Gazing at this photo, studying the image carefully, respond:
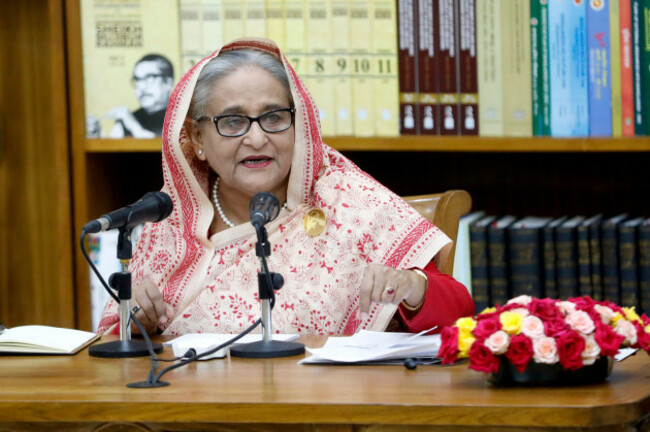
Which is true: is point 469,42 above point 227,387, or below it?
above

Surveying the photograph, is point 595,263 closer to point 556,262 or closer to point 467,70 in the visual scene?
point 556,262

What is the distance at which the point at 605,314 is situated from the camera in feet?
4.33

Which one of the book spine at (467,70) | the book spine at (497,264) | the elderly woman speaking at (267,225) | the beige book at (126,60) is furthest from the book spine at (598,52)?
the beige book at (126,60)

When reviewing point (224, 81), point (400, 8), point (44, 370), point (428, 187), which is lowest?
point (44, 370)

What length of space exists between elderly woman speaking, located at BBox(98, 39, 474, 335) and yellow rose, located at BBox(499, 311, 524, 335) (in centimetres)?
63

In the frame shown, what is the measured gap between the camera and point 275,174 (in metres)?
2.09

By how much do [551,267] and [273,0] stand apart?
3.07 ft

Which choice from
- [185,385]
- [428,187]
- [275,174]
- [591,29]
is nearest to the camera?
[185,385]

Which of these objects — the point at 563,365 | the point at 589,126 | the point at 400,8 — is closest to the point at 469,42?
the point at 400,8

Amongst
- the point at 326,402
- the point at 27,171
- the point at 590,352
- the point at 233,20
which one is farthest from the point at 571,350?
the point at 27,171

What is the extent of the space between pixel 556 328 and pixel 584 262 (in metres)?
1.23

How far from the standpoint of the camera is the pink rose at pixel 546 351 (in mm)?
1259

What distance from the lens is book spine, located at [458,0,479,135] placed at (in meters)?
2.40

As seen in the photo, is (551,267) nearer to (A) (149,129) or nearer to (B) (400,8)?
(B) (400,8)
